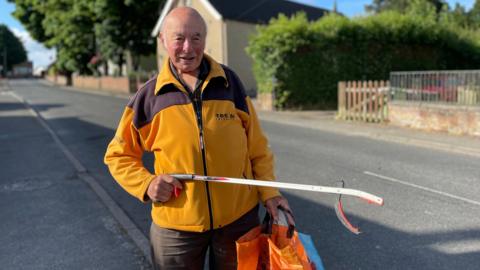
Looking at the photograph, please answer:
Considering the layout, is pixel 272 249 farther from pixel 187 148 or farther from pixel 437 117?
pixel 437 117

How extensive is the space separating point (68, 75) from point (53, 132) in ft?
164

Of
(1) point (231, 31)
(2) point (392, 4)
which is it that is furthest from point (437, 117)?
(2) point (392, 4)

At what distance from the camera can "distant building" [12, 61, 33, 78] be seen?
12306 cm

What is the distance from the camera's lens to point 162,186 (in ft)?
6.57

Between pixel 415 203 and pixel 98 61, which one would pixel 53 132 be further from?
pixel 98 61

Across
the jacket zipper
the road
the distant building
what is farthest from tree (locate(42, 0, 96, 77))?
the distant building

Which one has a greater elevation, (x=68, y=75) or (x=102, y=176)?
(x=68, y=75)

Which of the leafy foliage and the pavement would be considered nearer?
the pavement

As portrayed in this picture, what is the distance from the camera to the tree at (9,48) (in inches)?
4264

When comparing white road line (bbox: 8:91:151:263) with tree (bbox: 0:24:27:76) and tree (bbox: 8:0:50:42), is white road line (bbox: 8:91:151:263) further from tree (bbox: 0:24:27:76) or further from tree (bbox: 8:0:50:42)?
tree (bbox: 0:24:27:76)

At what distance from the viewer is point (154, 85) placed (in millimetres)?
2102

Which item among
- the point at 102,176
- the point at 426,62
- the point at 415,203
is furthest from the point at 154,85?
the point at 426,62

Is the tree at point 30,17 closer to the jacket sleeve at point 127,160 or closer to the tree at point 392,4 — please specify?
the tree at point 392,4

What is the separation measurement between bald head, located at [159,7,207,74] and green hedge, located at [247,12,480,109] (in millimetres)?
15818
